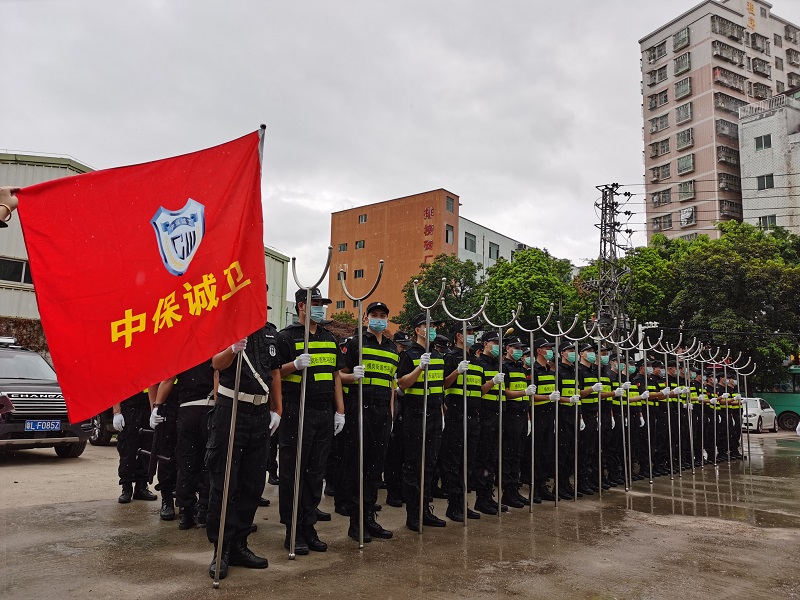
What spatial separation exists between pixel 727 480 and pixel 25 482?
10481mm

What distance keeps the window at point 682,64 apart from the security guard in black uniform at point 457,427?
171 feet

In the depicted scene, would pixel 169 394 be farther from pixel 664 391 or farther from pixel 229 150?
pixel 664 391

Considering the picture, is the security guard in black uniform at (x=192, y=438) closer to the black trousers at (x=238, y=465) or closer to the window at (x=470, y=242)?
the black trousers at (x=238, y=465)

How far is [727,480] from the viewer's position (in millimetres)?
10875

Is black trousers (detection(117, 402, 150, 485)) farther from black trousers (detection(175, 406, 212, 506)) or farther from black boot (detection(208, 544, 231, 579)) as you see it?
black boot (detection(208, 544, 231, 579))

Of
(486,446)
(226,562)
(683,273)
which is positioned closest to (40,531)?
(226,562)

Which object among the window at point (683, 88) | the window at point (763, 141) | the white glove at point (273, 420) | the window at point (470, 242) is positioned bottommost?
the white glove at point (273, 420)

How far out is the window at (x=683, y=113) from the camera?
50344 mm

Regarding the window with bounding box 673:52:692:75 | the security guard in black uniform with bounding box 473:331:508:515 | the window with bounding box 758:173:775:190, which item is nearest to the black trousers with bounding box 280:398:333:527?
the security guard in black uniform with bounding box 473:331:508:515

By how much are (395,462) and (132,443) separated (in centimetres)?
306

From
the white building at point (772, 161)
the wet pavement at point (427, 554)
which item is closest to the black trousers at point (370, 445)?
the wet pavement at point (427, 554)

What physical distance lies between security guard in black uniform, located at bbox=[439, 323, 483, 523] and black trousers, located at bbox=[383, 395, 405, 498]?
0.96 meters

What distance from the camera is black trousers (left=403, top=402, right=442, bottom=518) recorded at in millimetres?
6199

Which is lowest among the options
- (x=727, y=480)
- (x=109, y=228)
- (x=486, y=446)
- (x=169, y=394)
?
(x=727, y=480)
